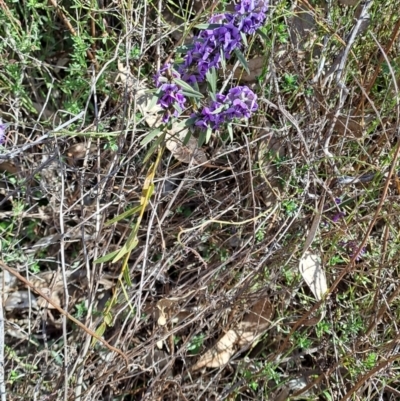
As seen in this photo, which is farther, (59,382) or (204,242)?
(204,242)

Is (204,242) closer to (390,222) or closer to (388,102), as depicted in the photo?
(390,222)

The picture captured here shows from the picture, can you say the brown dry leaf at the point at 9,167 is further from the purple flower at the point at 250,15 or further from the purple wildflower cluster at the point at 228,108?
the purple flower at the point at 250,15

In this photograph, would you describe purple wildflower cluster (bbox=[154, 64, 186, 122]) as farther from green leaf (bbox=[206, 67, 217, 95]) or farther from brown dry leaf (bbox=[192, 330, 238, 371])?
brown dry leaf (bbox=[192, 330, 238, 371])

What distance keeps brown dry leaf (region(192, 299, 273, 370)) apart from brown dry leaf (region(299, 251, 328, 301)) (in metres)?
0.13

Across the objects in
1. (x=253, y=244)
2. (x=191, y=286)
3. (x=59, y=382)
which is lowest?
(x=59, y=382)

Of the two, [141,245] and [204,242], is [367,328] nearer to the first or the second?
[204,242]

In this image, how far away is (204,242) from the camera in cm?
157

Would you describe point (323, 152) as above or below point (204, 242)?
above

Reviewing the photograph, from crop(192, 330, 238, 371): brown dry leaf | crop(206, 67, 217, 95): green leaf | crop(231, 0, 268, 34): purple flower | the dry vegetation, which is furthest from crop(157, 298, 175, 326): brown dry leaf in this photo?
crop(231, 0, 268, 34): purple flower

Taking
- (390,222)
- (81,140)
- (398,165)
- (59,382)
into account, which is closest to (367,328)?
(390,222)

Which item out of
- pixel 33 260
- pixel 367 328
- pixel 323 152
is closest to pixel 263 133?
pixel 323 152

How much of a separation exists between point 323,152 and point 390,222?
244mm

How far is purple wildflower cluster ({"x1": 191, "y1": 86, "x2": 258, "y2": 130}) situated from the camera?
1.13 metres

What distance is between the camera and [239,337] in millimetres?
1605
